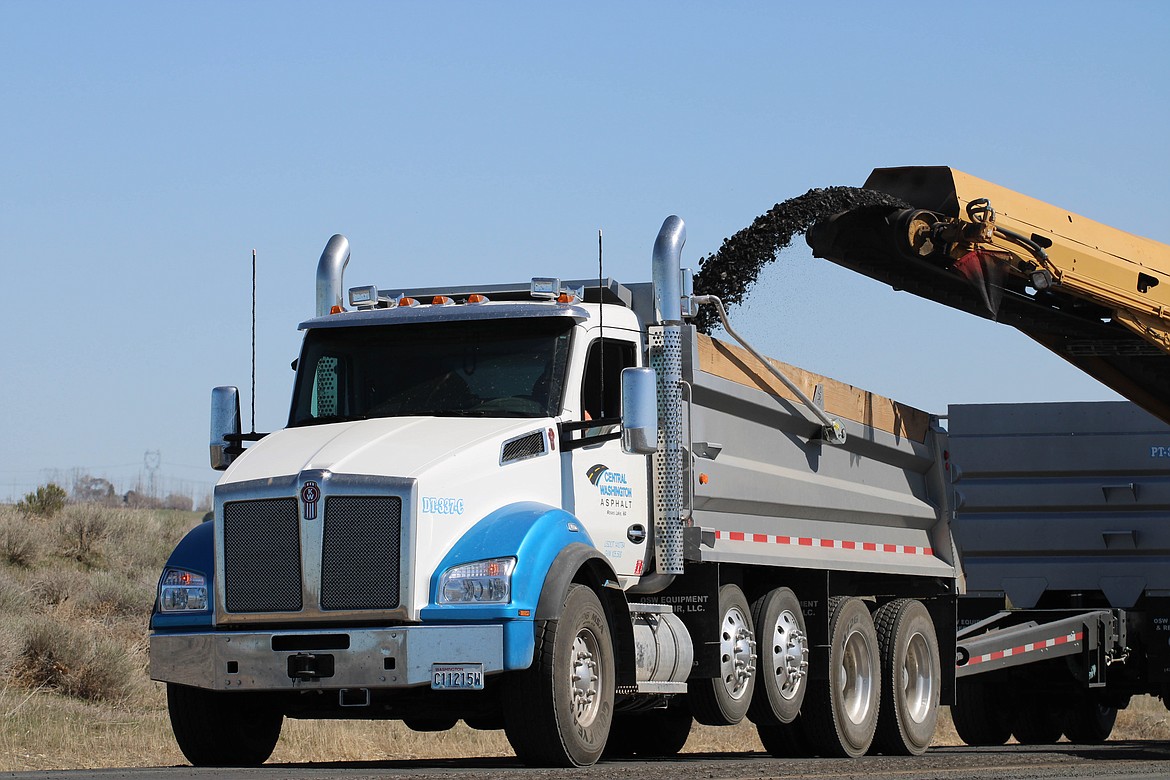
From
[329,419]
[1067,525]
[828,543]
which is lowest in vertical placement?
[828,543]

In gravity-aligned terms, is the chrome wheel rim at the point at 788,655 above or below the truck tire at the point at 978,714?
above

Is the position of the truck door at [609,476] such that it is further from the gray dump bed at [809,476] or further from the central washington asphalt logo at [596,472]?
the gray dump bed at [809,476]

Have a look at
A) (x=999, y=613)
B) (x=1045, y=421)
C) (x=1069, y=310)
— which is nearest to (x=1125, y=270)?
(x=1069, y=310)

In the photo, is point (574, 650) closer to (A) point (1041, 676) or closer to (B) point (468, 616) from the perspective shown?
(B) point (468, 616)

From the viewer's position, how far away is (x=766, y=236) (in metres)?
13.5

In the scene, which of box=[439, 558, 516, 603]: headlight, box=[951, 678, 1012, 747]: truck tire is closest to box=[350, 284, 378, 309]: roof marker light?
box=[439, 558, 516, 603]: headlight

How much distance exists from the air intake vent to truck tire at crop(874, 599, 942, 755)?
198 inches

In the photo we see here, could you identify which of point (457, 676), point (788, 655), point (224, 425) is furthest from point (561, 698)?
point (788, 655)

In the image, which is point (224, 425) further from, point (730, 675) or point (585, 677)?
point (730, 675)

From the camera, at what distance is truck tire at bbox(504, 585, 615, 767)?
9.14 metres

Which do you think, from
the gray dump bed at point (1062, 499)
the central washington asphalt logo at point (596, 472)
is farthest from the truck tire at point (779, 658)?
the gray dump bed at point (1062, 499)

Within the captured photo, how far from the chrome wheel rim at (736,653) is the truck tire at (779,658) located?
0.21m

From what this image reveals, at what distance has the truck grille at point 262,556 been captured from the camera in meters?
9.24

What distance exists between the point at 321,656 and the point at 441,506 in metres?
0.99
